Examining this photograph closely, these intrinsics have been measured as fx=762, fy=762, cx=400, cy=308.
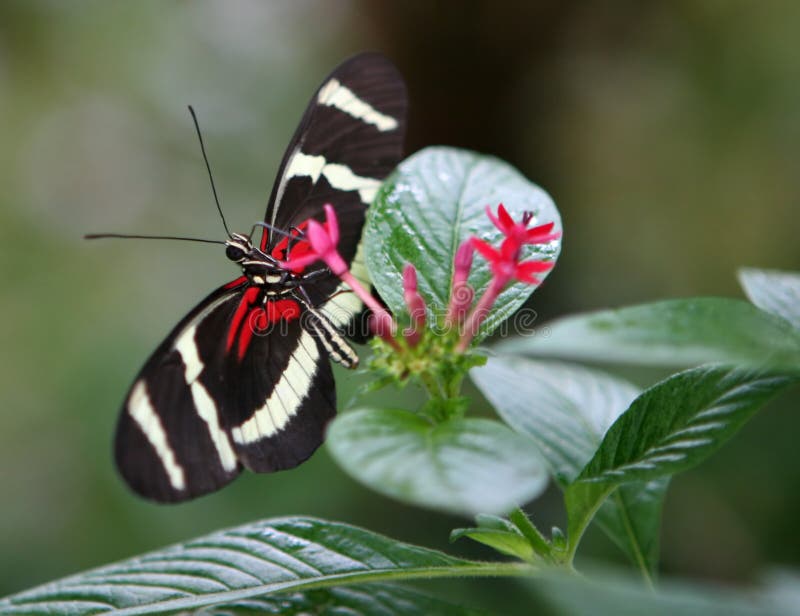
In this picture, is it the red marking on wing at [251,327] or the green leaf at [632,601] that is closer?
the green leaf at [632,601]

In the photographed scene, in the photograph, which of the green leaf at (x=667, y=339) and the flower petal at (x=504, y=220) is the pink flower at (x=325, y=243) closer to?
the flower petal at (x=504, y=220)

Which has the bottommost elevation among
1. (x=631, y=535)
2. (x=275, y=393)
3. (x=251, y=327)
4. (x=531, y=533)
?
(x=631, y=535)

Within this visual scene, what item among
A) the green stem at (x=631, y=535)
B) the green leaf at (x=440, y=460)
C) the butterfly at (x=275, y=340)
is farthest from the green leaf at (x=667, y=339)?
the butterfly at (x=275, y=340)

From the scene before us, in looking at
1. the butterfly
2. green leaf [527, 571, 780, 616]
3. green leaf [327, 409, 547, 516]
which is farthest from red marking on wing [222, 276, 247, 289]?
green leaf [527, 571, 780, 616]

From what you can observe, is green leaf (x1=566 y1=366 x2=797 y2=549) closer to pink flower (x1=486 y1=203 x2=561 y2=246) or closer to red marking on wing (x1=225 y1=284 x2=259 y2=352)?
pink flower (x1=486 y1=203 x2=561 y2=246)

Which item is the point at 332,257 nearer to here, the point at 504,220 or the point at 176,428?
the point at 504,220

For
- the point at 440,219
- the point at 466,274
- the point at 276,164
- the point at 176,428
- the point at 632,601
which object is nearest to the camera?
the point at 632,601

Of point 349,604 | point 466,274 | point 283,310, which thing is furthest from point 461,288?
point 283,310
